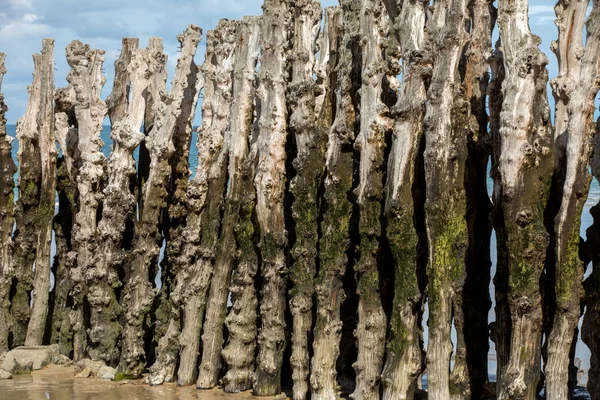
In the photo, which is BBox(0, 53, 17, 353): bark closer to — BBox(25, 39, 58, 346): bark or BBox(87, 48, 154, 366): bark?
BBox(25, 39, 58, 346): bark

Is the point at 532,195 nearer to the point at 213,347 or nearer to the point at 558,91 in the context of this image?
the point at 558,91

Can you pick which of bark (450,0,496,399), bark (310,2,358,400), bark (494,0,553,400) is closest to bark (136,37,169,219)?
bark (310,2,358,400)

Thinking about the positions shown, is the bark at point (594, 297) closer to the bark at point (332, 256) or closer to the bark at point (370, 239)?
the bark at point (370, 239)

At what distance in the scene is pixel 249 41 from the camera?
32.9ft

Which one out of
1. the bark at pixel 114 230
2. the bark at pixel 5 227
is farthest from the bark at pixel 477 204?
the bark at pixel 5 227

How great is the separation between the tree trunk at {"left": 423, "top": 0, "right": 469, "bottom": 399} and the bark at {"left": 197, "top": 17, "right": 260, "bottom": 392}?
80.8 inches

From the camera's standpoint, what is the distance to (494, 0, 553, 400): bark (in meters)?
7.81

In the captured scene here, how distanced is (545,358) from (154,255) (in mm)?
4117

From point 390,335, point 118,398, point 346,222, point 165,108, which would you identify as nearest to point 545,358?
point 390,335

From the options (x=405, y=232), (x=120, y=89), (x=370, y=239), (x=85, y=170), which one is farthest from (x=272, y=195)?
(x=120, y=89)

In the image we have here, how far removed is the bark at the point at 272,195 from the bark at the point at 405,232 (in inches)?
49.9

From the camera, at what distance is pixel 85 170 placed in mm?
11016

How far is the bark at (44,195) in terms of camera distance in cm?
1143

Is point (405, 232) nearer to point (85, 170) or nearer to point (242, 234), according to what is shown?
point (242, 234)
